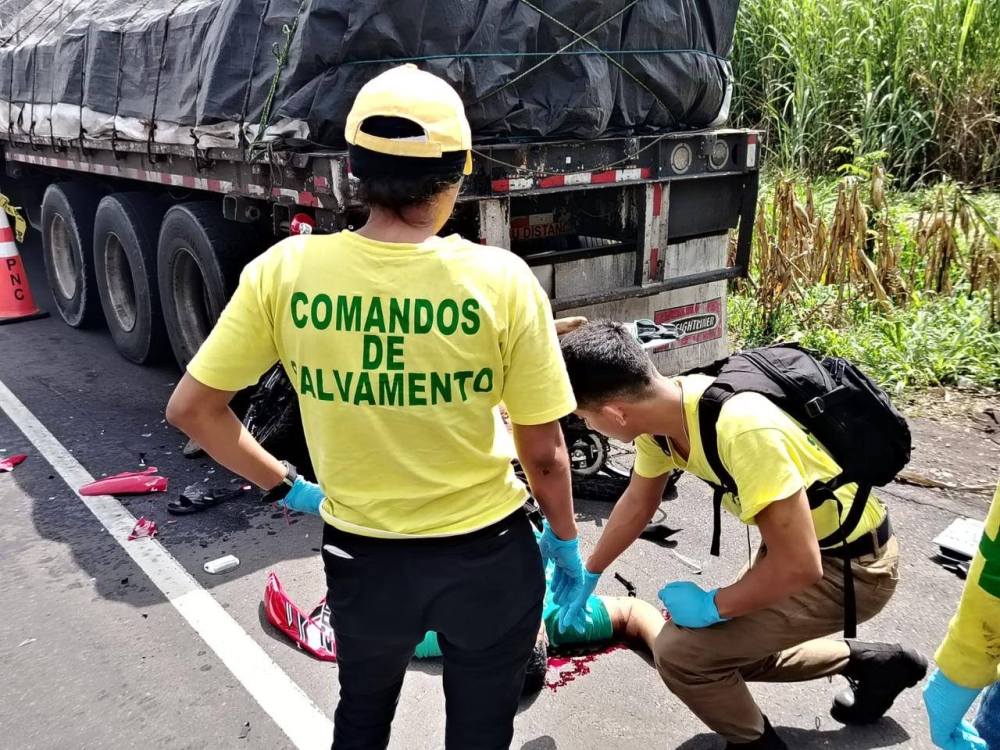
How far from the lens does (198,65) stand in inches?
180

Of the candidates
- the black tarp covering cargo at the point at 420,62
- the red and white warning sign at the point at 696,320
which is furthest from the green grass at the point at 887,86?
the black tarp covering cargo at the point at 420,62

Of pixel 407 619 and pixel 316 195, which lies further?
pixel 316 195

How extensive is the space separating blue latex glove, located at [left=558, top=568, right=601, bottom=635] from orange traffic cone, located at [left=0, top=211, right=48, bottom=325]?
21.3ft

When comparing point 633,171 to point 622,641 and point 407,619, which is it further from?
point 407,619

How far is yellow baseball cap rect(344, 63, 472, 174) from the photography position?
1.51 m

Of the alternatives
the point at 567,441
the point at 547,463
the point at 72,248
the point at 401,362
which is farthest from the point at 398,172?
the point at 72,248

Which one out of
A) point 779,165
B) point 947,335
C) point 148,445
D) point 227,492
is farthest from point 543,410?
point 779,165

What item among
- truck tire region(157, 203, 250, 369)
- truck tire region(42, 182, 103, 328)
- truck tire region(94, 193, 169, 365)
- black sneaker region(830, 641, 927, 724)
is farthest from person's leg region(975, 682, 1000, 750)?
truck tire region(42, 182, 103, 328)

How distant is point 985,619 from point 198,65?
4406 millimetres

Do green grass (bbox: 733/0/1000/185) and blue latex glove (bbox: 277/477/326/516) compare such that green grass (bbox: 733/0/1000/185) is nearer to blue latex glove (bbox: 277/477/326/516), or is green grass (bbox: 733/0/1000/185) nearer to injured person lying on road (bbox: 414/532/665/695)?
injured person lying on road (bbox: 414/532/665/695)

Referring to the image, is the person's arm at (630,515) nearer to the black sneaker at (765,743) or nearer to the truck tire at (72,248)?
the black sneaker at (765,743)

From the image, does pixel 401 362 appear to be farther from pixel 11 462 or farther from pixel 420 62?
pixel 11 462

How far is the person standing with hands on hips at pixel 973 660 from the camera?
5.19 ft

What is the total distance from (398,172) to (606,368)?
739mm
